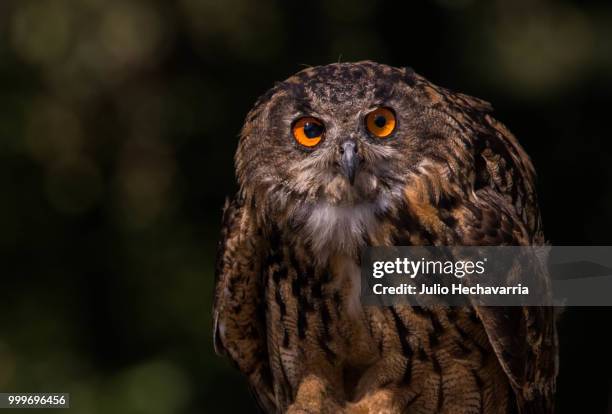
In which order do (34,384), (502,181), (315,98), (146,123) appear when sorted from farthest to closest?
(146,123) < (34,384) < (502,181) < (315,98)

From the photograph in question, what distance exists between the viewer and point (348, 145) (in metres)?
2.47

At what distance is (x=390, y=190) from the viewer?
102 inches

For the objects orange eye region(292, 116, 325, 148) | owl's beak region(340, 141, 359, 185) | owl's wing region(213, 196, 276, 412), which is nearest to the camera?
owl's beak region(340, 141, 359, 185)

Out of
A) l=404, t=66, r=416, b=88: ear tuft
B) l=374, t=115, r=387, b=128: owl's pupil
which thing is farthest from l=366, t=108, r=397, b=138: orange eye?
l=404, t=66, r=416, b=88: ear tuft

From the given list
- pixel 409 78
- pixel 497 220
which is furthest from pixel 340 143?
pixel 497 220

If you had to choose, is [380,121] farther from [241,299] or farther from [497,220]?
[241,299]

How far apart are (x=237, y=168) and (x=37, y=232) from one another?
223 cm

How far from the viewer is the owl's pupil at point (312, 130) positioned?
2584 millimetres

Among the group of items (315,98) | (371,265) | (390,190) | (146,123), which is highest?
(146,123)

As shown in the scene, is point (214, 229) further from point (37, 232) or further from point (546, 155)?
point (546, 155)

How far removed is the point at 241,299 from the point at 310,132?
58cm

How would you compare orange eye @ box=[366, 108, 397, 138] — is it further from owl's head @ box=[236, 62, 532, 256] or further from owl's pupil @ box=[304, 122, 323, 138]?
owl's pupil @ box=[304, 122, 323, 138]

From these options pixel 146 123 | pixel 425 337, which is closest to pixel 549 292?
pixel 425 337

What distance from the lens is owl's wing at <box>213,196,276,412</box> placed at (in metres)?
2.79
